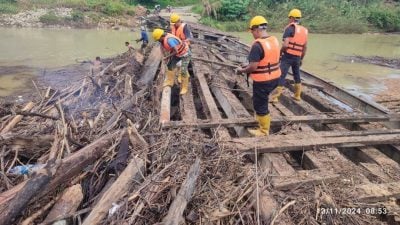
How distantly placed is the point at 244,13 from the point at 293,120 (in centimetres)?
2496

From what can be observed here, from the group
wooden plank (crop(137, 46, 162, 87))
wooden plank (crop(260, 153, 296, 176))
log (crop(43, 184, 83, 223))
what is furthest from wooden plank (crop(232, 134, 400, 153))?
wooden plank (crop(137, 46, 162, 87))

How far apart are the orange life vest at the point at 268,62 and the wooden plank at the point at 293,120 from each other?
0.69 metres

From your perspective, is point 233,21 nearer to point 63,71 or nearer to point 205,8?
point 205,8

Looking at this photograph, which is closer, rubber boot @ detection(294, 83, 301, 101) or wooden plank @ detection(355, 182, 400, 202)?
wooden plank @ detection(355, 182, 400, 202)

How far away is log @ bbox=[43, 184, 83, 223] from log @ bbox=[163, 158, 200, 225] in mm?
892

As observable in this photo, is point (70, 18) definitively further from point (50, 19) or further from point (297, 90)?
point (297, 90)

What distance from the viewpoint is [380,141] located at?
4977 mm

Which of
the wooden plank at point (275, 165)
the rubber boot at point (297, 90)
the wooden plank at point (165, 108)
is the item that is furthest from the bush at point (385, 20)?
the wooden plank at point (275, 165)

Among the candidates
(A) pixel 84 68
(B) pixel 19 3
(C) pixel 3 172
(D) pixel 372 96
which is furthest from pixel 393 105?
(B) pixel 19 3

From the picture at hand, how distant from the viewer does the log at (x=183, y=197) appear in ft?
9.81

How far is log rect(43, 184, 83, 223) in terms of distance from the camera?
3.17 metres

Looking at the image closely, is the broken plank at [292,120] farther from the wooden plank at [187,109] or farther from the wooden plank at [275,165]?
the wooden plank at [275,165]

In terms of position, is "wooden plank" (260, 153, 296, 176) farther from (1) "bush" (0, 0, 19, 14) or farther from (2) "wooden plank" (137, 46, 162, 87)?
(1) "bush" (0, 0, 19, 14)

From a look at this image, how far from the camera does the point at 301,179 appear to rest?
3.79 metres
